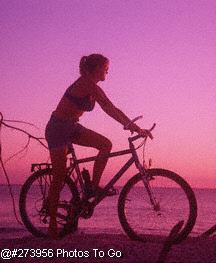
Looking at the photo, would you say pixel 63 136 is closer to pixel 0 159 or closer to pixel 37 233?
pixel 0 159

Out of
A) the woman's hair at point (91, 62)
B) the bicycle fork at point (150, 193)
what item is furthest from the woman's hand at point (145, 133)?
the woman's hair at point (91, 62)

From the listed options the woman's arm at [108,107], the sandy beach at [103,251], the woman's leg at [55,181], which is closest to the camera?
the sandy beach at [103,251]

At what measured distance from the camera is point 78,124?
6.49 meters

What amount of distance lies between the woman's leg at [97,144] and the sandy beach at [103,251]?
985 mm

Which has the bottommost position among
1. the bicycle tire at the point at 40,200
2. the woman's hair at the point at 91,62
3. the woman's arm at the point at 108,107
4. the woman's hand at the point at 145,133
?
the bicycle tire at the point at 40,200

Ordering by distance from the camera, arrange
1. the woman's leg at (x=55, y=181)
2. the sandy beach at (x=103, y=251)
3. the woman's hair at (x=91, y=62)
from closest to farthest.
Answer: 1. the sandy beach at (x=103, y=251)
2. the woman's hair at (x=91, y=62)
3. the woman's leg at (x=55, y=181)

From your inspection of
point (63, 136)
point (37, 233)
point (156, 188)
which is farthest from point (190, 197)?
point (37, 233)

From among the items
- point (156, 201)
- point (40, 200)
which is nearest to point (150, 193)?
point (156, 201)

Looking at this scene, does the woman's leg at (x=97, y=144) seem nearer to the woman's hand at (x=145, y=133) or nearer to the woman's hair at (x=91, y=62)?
the woman's hand at (x=145, y=133)

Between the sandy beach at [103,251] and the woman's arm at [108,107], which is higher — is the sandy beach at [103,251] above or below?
below

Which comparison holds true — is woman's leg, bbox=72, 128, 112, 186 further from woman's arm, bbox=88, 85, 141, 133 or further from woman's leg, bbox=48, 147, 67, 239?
woman's arm, bbox=88, 85, 141, 133

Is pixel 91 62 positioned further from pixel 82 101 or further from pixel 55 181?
pixel 55 181

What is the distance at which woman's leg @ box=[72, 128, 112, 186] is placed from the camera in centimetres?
643

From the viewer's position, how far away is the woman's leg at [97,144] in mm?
6430
